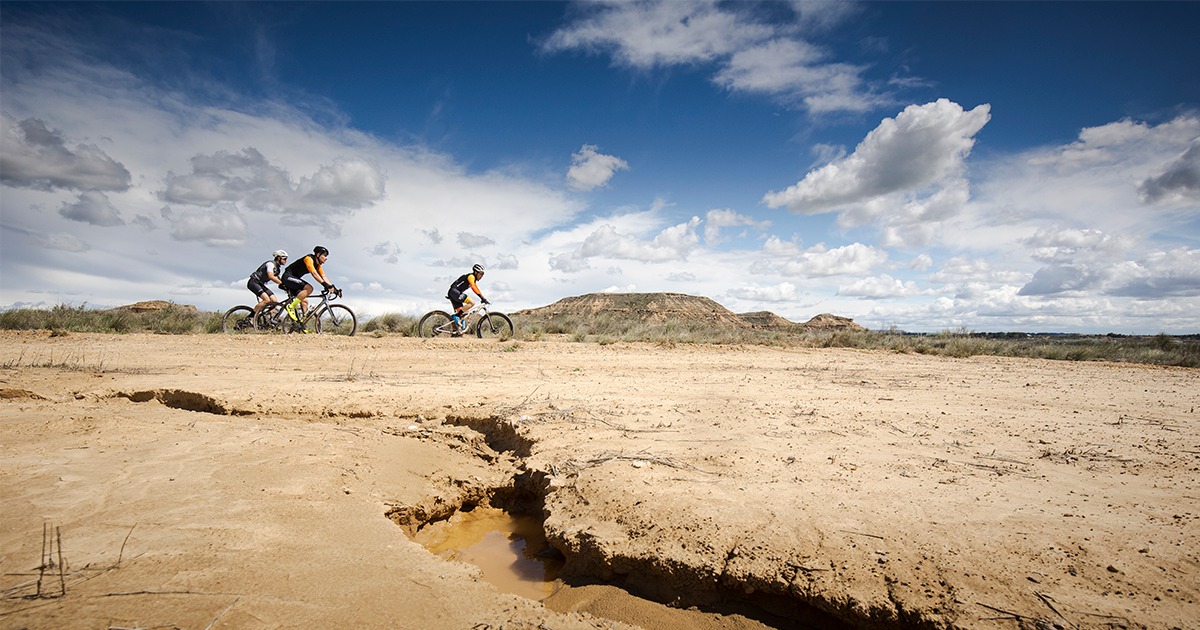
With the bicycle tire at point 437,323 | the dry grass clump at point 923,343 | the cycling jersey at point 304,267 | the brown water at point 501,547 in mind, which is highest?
the cycling jersey at point 304,267

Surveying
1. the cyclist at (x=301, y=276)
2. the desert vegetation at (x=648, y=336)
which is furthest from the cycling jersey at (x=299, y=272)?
the desert vegetation at (x=648, y=336)

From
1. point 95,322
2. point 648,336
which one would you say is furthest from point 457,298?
point 95,322

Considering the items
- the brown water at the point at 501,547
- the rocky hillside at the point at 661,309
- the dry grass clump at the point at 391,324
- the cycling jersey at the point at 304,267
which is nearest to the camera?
the brown water at the point at 501,547

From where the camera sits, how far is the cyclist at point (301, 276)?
37.9 feet

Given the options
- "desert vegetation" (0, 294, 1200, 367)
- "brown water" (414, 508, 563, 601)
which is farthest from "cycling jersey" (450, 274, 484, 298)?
"brown water" (414, 508, 563, 601)

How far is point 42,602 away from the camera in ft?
6.43

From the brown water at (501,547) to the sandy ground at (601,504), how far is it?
0.47ft

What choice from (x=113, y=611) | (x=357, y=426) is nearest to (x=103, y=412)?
(x=357, y=426)

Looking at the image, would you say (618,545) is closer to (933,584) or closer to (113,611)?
(933,584)

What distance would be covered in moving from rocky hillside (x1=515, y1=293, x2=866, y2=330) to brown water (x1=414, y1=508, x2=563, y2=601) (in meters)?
45.9

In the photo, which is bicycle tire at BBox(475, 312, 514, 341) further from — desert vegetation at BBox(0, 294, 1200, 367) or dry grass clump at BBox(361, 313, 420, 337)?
dry grass clump at BBox(361, 313, 420, 337)

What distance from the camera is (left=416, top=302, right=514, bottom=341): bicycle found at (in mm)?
A: 12992

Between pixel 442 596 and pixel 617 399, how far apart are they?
3.59 m

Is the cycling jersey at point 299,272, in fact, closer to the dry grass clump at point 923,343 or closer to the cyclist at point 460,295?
the cyclist at point 460,295
